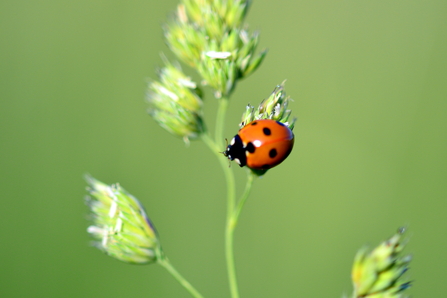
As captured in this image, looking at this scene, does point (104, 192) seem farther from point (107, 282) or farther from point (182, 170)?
point (182, 170)

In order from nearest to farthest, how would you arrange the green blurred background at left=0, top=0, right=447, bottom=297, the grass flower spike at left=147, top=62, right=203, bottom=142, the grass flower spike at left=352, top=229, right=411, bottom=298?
the grass flower spike at left=352, top=229, right=411, bottom=298 → the grass flower spike at left=147, top=62, right=203, bottom=142 → the green blurred background at left=0, top=0, right=447, bottom=297

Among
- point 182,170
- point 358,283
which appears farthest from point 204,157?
point 358,283

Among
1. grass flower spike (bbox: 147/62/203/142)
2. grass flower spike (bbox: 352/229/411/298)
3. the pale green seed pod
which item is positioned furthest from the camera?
grass flower spike (bbox: 147/62/203/142)

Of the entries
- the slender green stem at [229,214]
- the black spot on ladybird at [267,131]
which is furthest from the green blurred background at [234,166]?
the black spot on ladybird at [267,131]

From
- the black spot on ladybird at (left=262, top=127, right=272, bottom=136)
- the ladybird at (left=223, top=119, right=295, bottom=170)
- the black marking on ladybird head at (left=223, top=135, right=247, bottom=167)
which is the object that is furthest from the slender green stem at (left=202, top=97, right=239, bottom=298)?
the black spot on ladybird at (left=262, top=127, right=272, bottom=136)

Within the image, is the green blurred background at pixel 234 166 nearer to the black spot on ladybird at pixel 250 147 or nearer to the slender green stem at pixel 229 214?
the slender green stem at pixel 229 214

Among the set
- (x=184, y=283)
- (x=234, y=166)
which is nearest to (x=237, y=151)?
(x=184, y=283)

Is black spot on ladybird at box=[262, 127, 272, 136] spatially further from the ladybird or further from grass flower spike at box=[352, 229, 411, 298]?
grass flower spike at box=[352, 229, 411, 298]
